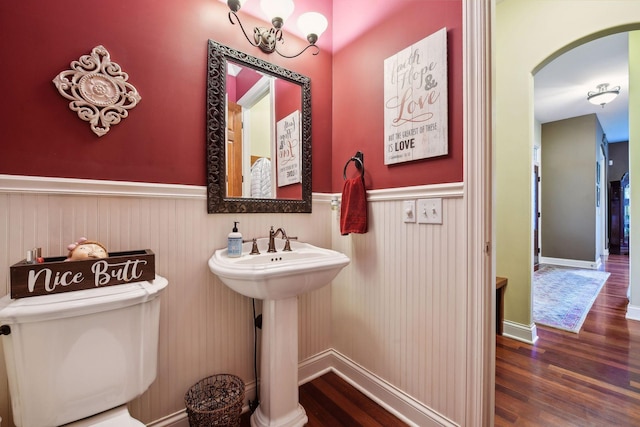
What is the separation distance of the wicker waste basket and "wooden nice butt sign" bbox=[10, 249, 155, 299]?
0.66 metres

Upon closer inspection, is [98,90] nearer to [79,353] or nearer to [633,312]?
[79,353]

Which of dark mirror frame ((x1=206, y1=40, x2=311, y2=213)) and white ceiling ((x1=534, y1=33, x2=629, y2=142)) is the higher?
white ceiling ((x1=534, y1=33, x2=629, y2=142))

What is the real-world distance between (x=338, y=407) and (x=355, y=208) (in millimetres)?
1136

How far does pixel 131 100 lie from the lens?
3.82 ft

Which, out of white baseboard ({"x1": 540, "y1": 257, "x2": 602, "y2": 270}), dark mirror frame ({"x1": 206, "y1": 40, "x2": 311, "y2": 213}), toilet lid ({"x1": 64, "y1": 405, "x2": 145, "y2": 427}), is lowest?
white baseboard ({"x1": 540, "y1": 257, "x2": 602, "y2": 270})

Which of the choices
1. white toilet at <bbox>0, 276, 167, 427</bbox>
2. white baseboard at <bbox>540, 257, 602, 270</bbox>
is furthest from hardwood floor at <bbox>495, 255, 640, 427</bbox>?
white baseboard at <bbox>540, 257, 602, 270</bbox>

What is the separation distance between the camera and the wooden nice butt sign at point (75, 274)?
825 millimetres

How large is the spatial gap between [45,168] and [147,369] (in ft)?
2.80

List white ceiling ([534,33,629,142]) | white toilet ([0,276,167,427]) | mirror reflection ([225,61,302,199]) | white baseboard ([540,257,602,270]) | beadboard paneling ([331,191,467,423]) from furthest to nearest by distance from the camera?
1. white baseboard ([540,257,602,270])
2. white ceiling ([534,33,629,142])
3. mirror reflection ([225,61,302,199])
4. beadboard paneling ([331,191,467,423])
5. white toilet ([0,276,167,427])

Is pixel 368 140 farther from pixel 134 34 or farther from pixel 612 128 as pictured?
pixel 612 128

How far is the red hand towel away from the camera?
1.59 m

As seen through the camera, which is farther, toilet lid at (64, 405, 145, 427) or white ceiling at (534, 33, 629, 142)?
white ceiling at (534, 33, 629, 142)

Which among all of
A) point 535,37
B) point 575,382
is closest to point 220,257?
point 575,382

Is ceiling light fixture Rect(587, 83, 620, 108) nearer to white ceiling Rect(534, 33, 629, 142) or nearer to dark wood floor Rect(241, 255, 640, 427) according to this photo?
white ceiling Rect(534, 33, 629, 142)
